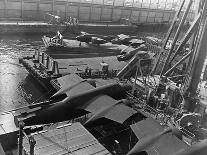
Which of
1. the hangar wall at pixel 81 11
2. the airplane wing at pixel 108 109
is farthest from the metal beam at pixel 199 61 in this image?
the hangar wall at pixel 81 11

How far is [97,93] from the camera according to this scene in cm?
2697

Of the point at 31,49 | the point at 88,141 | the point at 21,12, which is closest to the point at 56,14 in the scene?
the point at 21,12

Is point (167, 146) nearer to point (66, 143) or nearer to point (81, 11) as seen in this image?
point (66, 143)

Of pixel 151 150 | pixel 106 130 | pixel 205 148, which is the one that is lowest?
pixel 106 130

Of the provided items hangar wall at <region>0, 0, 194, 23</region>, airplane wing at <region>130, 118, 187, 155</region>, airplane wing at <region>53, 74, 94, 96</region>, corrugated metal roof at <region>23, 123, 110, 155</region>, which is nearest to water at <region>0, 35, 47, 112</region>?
airplane wing at <region>53, 74, 94, 96</region>

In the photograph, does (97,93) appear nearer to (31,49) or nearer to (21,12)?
(31,49)

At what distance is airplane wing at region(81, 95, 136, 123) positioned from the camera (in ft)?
76.6

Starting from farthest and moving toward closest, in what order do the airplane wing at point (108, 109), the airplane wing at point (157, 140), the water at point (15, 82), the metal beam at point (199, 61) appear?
the water at point (15, 82), the airplane wing at point (108, 109), the metal beam at point (199, 61), the airplane wing at point (157, 140)

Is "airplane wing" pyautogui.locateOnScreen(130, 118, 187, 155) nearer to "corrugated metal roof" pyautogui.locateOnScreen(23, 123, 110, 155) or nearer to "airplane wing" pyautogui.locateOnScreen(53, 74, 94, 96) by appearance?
"corrugated metal roof" pyautogui.locateOnScreen(23, 123, 110, 155)

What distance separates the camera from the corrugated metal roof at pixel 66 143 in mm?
17828

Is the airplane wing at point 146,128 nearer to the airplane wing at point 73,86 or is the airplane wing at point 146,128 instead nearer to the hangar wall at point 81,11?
the airplane wing at point 73,86

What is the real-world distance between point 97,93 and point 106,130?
3.80 meters

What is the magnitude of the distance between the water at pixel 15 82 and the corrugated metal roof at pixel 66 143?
1211 centimetres

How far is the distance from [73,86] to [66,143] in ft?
33.8
